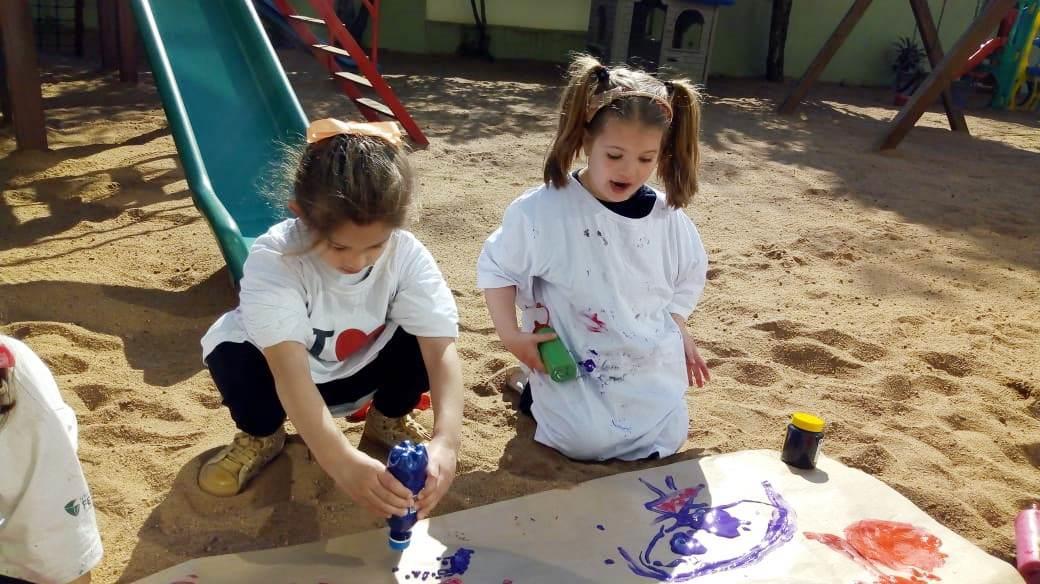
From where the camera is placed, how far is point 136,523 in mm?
1785

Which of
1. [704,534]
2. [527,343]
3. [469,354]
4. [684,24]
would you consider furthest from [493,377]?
[684,24]

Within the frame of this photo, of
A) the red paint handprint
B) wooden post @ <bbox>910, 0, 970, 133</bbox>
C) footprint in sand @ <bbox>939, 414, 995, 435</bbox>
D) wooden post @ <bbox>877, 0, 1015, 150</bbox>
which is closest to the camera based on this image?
the red paint handprint

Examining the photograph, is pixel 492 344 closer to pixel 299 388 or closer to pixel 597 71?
pixel 597 71

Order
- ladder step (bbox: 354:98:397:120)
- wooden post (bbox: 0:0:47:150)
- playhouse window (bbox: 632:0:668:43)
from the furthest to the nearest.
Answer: playhouse window (bbox: 632:0:668:43), ladder step (bbox: 354:98:397:120), wooden post (bbox: 0:0:47:150)

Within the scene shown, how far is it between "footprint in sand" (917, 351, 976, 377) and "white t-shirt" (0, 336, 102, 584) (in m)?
2.43

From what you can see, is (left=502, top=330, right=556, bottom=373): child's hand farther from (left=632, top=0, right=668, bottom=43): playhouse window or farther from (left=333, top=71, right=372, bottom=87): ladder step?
(left=632, top=0, right=668, bottom=43): playhouse window

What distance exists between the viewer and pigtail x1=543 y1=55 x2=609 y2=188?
205cm

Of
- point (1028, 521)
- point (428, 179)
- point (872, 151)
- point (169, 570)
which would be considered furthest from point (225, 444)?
point (872, 151)

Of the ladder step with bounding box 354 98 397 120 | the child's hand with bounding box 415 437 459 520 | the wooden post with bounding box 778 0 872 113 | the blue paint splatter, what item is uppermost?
the wooden post with bounding box 778 0 872 113

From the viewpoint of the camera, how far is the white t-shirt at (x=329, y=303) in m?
1.62

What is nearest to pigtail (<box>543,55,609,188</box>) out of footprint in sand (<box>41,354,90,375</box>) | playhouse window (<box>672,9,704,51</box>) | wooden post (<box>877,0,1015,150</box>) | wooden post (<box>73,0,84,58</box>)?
footprint in sand (<box>41,354,90,375</box>)

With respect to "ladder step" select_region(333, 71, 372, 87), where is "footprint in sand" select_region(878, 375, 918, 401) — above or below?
below

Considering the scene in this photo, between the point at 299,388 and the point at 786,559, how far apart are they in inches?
40.7

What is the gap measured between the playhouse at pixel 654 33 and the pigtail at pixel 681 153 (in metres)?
5.22
